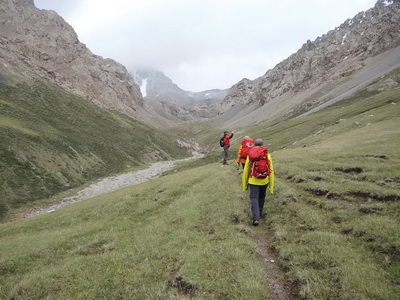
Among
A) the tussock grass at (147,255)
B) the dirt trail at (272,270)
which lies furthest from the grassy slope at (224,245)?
the dirt trail at (272,270)

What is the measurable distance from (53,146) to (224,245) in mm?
58004

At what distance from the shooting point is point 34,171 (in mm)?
44375

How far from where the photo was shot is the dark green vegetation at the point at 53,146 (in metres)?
41.0

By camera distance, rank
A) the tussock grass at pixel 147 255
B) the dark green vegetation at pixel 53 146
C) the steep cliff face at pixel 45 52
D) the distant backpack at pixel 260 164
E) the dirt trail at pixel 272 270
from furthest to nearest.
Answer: the steep cliff face at pixel 45 52 < the dark green vegetation at pixel 53 146 < the distant backpack at pixel 260 164 < the tussock grass at pixel 147 255 < the dirt trail at pixel 272 270

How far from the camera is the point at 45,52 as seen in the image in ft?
467

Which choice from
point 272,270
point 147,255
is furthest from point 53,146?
point 272,270

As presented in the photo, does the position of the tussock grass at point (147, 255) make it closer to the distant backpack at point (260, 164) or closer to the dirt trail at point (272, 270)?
the dirt trail at point (272, 270)

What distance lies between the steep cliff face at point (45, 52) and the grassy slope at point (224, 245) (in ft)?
324

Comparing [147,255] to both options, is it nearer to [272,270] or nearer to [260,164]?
[272,270]

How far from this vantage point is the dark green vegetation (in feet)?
135

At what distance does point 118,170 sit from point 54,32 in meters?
143

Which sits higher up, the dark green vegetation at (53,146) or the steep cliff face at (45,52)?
the steep cliff face at (45,52)

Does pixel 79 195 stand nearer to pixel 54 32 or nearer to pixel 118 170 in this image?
pixel 118 170

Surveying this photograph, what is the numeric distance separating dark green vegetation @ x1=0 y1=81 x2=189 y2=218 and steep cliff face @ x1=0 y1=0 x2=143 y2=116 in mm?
19239
